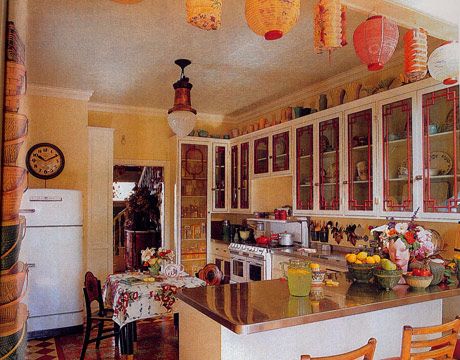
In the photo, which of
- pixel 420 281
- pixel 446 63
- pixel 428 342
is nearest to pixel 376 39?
pixel 446 63

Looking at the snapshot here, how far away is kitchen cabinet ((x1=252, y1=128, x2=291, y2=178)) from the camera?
4986 mm

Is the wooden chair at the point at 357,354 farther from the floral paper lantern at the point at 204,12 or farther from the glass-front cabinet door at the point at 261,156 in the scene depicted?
the glass-front cabinet door at the point at 261,156

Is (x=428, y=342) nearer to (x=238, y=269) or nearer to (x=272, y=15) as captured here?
(x=272, y=15)

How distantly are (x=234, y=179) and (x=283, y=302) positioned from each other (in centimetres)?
427

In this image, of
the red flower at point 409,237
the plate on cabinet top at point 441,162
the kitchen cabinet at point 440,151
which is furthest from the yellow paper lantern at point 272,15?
the plate on cabinet top at point 441,162

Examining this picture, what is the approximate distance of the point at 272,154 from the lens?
5262 millimetres

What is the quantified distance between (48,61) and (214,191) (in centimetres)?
308

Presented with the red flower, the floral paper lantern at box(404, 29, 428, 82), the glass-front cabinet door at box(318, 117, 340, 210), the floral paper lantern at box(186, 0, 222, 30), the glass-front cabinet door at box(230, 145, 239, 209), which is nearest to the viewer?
the floral paper lantern at box(186, 0, 222, 30)

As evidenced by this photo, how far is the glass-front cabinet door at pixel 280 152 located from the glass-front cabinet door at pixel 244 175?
2.31ft

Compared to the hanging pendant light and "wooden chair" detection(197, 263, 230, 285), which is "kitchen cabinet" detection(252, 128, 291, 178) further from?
"wooden chair" detection(197, 263, 230, 285)

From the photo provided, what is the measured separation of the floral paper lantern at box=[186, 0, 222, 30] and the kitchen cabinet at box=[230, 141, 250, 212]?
4.22 meters

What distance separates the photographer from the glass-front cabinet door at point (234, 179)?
240 inches

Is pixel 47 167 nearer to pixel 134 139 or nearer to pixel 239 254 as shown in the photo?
pixel 134 139

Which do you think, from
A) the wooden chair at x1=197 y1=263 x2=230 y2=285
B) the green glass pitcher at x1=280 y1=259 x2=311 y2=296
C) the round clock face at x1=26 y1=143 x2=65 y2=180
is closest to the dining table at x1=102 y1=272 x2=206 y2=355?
the wooden chair at x1=197 y1=263 x2=230 y2=285
